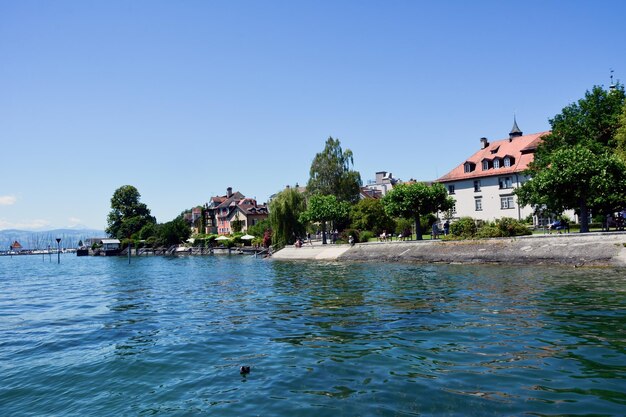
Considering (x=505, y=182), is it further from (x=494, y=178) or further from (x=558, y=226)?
(x=558, y=226)

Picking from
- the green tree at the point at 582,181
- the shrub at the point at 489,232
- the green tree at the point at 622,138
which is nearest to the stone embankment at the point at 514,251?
the shrub at the point at 489,232

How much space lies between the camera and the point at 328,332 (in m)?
15.8

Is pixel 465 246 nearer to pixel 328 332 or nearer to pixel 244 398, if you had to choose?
pixel 328 332

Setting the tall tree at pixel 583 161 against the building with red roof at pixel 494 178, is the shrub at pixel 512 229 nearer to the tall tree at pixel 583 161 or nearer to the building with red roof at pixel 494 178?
the tall tree at pixel 583 161

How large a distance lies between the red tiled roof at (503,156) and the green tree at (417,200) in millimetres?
17604

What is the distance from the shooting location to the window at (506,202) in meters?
67.3

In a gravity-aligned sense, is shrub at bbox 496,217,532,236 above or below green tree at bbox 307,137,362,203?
below

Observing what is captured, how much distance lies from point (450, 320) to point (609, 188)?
103 feet

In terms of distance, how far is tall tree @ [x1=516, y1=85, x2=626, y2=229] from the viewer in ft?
131

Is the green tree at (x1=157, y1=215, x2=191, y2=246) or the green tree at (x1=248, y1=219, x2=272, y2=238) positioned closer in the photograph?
the green tree at (x1=248, y1=219, x2=272, y2=238)

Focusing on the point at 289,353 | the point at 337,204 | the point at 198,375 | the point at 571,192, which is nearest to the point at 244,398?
the point at 198,375

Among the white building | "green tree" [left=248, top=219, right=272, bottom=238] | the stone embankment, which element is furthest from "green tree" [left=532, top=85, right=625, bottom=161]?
the white building

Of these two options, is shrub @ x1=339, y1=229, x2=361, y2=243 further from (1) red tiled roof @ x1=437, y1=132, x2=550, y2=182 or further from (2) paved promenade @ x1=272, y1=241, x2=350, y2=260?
(1) red tiled roof @ x1=437, y1=132, x2=550, y2=182

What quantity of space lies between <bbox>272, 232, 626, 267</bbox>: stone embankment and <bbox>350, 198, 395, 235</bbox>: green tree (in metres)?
15.3
